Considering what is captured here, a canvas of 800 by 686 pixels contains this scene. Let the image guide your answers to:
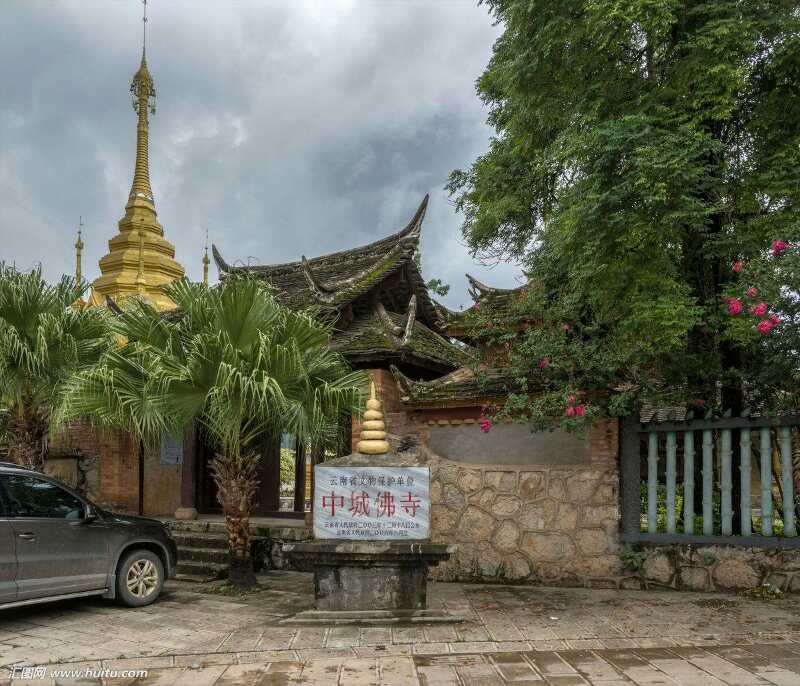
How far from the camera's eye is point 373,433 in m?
7.35

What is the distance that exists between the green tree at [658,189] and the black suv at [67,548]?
4.91 m

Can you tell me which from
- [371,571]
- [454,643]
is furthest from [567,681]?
[371,571]

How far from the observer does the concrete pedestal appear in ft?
22.9

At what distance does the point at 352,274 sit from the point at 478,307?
3372 mm

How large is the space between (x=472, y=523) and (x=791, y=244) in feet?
17.5

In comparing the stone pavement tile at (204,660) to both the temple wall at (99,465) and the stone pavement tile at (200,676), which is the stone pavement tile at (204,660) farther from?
the temple wall at (99,465)

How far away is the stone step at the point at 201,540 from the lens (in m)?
11.0

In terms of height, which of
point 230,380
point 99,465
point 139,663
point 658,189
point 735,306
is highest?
point 658,189

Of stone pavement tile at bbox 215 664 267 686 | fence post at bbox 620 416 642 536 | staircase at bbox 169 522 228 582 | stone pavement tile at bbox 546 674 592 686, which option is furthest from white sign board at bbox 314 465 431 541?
staircase at bbox 169 522 228 582

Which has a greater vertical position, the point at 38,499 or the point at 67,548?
the point at 38,499

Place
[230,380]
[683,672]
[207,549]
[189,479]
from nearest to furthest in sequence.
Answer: [683,672] < [230,380] < [207,549] < [189,479]

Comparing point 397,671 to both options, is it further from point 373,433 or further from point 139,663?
point 373,433

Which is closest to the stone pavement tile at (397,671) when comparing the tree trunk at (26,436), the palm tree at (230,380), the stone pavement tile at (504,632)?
the stone pavement tile at (504,632)

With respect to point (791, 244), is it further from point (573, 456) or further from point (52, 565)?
point (52, 565)
